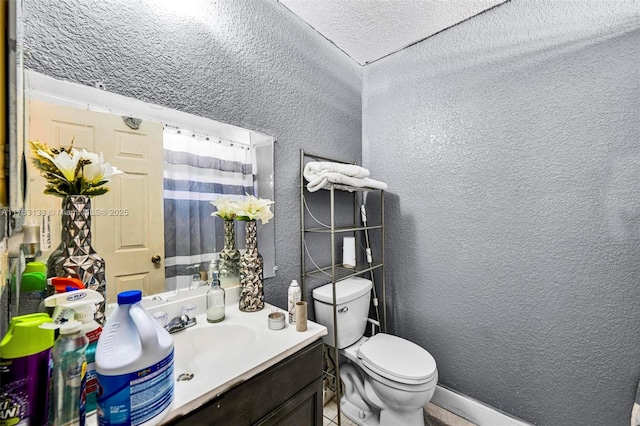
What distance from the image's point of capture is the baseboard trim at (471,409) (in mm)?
1367

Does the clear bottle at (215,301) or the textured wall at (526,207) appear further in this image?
the textured wall at (526,207)

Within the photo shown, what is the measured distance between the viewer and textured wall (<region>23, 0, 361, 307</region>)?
30.8 inches

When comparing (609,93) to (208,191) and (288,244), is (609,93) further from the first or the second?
(208,191)

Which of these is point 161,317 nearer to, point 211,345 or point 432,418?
point 211,345

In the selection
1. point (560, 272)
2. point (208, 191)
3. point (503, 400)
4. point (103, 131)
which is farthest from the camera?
point (503, 400)

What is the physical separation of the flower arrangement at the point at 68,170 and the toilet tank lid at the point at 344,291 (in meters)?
1.11

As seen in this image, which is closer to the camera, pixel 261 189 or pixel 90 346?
pixel 90 346

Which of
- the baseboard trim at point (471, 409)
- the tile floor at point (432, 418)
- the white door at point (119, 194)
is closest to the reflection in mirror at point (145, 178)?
the white door at point (119, 194)

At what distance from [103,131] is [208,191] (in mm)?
398

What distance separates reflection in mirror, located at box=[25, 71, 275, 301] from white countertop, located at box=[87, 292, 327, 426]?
0.23 metres

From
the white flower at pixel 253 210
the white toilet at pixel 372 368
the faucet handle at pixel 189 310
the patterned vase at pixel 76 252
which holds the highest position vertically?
the white flower at pixel 253 210

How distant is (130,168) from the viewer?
0.90 m

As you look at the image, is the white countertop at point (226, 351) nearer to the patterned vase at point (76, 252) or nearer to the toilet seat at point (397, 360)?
the patterned vase at point (76, 252)

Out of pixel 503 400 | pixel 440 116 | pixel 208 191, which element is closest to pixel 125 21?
pixel 208 191
